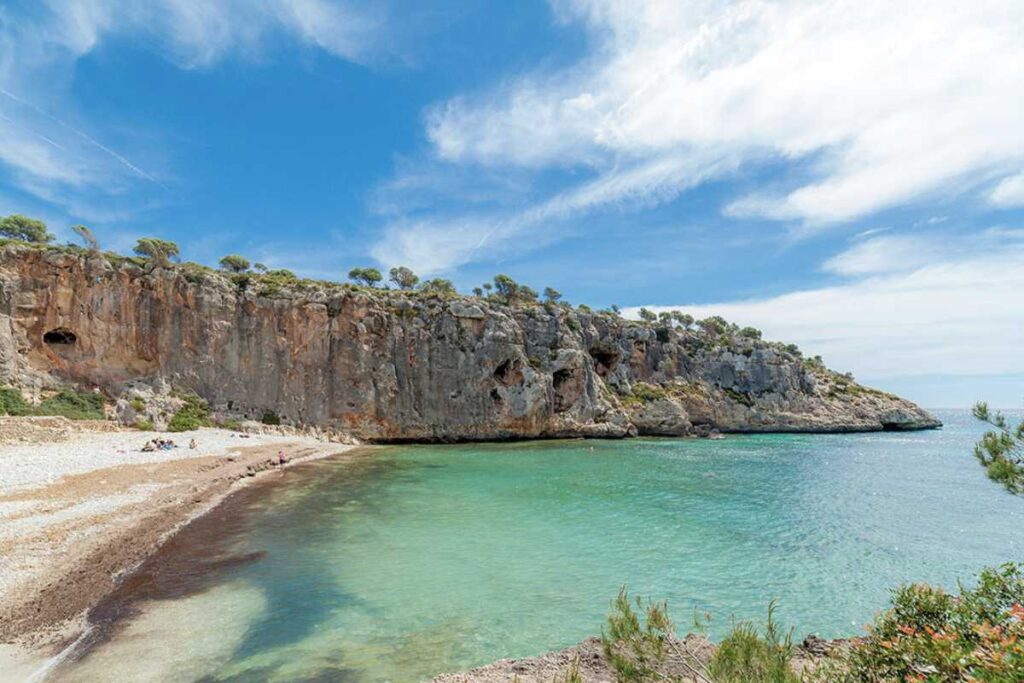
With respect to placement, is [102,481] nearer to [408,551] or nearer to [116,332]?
[408,551]

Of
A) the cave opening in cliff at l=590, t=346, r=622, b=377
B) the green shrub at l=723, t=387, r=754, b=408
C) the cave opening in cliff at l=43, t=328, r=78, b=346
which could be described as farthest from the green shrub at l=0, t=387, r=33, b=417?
the green shrub at l=723, t=387, r=754, b=408

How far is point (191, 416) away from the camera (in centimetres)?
3822

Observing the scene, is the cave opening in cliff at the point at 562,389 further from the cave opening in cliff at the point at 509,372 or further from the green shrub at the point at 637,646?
the green shrub at the point at 637,646

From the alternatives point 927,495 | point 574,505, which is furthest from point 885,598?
point 927,495

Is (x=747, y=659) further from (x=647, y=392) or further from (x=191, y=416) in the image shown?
(x=647, y=392)

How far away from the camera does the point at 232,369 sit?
42.7m

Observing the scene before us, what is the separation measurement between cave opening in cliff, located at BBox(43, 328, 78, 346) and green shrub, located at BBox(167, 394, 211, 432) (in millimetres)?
9949

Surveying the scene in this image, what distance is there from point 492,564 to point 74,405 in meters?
39.4

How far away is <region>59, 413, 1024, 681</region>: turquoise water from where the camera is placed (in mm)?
8133

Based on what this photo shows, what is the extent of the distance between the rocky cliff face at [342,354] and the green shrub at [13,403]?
1587 mm

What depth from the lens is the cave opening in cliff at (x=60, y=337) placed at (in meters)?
37.8

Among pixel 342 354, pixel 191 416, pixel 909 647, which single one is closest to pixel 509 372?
pixel 342 354

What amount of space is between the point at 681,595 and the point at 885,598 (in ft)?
15.5

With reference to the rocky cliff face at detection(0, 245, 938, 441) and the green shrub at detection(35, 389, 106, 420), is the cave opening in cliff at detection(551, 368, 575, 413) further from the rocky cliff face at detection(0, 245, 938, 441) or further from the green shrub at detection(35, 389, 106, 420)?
the green shrub at detection(35, 389, 106, 420)
